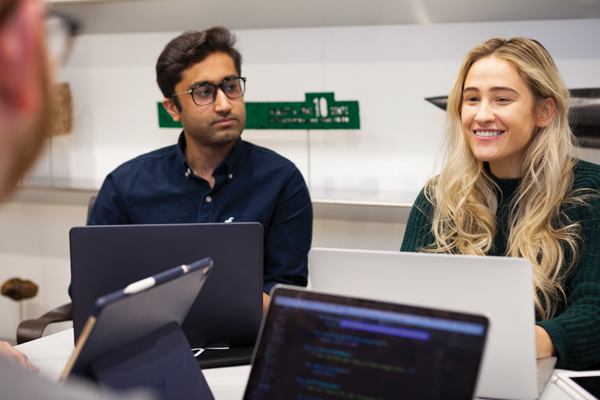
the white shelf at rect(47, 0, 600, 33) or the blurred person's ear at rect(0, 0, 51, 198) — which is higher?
the white shelf at rect(47, 0, 600, 33)

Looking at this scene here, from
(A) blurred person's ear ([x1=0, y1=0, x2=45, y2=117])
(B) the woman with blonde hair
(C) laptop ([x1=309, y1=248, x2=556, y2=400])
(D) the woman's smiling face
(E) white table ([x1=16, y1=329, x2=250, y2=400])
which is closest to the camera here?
(A) blurred person's ear ([x1=0, y1=0, x2=45, y2=117])

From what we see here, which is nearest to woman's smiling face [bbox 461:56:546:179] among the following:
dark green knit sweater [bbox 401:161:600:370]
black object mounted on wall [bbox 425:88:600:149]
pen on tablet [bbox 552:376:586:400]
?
dark green knit sweater [bbox 401:161:600:370]

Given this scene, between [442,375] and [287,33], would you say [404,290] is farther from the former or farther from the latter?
[287,33]

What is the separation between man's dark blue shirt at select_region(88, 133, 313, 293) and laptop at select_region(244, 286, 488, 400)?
120 cm

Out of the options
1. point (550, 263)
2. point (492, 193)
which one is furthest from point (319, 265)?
point (492, 193)

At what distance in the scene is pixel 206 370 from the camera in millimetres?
1334

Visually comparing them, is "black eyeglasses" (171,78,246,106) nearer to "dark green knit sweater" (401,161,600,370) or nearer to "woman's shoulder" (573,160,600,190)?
"dark green knit sweater" (401,161,600,370)

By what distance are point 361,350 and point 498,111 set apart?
4.11 ft

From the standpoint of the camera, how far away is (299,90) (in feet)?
9.38

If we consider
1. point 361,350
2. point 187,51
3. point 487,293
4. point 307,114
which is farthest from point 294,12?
point 361,350

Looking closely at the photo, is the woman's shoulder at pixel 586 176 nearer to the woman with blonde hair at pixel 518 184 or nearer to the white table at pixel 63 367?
the woman with blonde hair at pixel 518 184

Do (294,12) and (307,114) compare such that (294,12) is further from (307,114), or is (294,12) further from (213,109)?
(213,109)

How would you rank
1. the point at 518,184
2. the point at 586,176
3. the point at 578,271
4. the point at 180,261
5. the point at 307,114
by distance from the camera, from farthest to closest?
the point at 307,114, the point at 518,184, the point at 586,176, the point at 578,271, the point at 180,261

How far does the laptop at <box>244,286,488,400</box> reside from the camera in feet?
2.37
